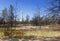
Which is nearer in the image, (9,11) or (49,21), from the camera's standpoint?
(49,21)

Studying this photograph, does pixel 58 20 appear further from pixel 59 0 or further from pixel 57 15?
pixel 59 0

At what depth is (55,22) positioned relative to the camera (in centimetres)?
929

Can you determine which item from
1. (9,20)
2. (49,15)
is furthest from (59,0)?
(9,20)

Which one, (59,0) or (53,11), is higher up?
(59,0)

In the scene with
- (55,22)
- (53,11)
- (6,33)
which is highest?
(53,11)

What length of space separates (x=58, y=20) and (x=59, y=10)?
2.22ft

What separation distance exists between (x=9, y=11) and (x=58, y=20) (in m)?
16.1

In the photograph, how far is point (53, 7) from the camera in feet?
29.8

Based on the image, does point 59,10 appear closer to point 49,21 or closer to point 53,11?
point 53,11

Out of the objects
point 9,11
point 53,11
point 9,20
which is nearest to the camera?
point 53,11

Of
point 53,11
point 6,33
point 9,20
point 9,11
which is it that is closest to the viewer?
point 53,11

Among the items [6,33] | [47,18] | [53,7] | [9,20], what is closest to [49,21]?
[47,18]

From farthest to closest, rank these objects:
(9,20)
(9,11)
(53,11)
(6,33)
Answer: (9,20) < (9,11) < (6,33) < (53,11)

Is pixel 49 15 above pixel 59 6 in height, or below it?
below
